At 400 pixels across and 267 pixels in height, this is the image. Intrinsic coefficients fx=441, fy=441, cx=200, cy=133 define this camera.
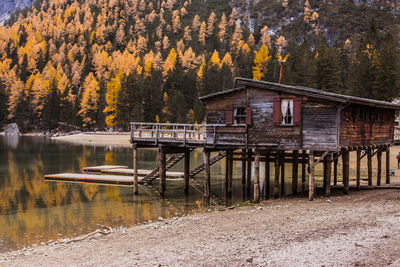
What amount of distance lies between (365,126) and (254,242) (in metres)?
16.4

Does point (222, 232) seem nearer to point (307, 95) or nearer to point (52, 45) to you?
point (307, 95)

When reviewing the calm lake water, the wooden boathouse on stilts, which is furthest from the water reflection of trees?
the wooden boathouse on stilts

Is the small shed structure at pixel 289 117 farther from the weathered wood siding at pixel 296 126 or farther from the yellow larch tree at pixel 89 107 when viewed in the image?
the yellow larch tree at pixel 89 107

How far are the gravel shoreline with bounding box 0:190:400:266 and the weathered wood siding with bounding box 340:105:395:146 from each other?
523 cm

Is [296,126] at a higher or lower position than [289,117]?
lower

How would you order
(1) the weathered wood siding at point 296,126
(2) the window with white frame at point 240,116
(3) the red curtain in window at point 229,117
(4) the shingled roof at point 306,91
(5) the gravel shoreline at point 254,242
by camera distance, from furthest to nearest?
(3) the red curtain in window at point 229,117
(2) the window with white frame at point 240,116
(1) the weathered wood siding at point 296,126
(4) the shingled roof at point 306,91
(5) the gravel shoreline at point 254,242

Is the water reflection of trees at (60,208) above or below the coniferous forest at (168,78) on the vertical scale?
below

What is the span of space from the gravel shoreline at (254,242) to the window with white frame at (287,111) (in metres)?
5.78

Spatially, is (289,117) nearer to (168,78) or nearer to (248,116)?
(248,116)

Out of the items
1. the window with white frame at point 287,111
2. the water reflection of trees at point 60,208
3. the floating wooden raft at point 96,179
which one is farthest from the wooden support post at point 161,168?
the window with white frame at point 287,111

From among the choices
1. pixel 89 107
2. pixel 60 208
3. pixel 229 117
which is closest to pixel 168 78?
pixel 89 107

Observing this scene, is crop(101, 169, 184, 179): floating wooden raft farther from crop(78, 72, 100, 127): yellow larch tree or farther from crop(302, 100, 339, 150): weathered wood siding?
crop(78, 72, 100, 127): yellow larch tree

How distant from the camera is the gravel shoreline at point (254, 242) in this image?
1294cm

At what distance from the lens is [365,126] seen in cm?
2825
